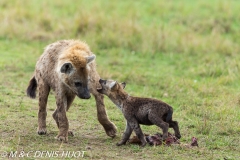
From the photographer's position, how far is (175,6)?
1519 cm

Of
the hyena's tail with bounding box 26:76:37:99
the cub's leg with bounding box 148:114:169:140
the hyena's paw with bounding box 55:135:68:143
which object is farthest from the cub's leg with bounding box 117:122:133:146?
the hyena's tail with bounding box 26:76:37:99

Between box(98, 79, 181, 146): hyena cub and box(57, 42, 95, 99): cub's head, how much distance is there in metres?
0.19

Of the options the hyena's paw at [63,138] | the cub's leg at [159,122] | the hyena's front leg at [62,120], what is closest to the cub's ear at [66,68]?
the hyena's front leg at [62,120]

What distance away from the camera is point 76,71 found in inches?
266

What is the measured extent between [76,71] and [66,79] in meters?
0.16

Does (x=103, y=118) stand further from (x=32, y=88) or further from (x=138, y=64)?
(x=138, y=64)

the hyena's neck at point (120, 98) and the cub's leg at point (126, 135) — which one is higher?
the hyena's neck at point (120, 98)

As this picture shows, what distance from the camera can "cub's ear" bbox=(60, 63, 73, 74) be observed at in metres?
6.66

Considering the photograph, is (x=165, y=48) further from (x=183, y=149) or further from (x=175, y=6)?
(x=183, y=149)

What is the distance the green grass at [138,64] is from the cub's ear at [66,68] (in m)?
0.76

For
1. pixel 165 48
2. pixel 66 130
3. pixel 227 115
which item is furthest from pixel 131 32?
pixel 66 130

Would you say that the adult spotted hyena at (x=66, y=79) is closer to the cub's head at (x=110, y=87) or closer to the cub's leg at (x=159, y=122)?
the cub's head at (x=110, y=87)

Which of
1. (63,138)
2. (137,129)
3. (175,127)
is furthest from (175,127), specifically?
(63,138)

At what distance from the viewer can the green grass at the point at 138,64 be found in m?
6.71
